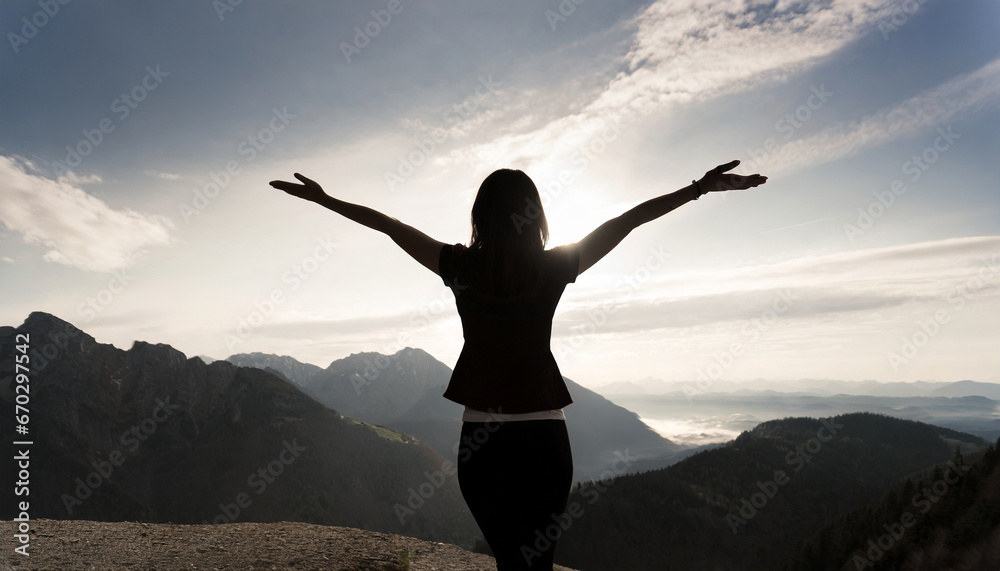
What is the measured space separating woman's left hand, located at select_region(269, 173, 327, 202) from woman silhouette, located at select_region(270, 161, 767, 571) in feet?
2.79

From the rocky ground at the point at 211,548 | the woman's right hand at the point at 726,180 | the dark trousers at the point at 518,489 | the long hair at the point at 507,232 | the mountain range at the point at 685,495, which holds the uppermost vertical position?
the woman's right hand at the point at 726,180

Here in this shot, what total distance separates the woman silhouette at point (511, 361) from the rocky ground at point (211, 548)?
30.4ft

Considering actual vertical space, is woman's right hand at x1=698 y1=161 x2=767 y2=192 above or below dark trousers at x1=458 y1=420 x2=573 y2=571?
above

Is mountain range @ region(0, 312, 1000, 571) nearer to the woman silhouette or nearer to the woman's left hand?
the woman silhouette

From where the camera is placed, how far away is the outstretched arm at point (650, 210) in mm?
3002

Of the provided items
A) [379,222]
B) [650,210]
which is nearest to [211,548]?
[379,222]

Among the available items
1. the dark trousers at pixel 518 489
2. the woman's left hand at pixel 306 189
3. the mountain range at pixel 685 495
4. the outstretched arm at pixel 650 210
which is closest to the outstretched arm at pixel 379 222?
the woman's left hand at pixel 306 189

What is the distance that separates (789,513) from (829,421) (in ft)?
299

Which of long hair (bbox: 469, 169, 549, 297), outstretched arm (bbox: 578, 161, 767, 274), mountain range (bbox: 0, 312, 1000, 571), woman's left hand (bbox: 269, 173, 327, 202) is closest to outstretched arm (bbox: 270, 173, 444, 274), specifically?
woman's left hand (bbox: 269, 173, 327, 202)

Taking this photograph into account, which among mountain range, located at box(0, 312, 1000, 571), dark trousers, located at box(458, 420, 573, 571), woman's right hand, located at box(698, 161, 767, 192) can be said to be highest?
woman's right hand, located at box(698, 161, 767, 192)

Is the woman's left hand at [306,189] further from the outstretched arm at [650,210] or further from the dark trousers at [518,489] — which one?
the dark trousers at [518,489]

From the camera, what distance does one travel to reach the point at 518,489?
8.19ft

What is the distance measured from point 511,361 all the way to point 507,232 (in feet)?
2.48

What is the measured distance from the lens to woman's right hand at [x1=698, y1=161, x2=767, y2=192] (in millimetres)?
3500
